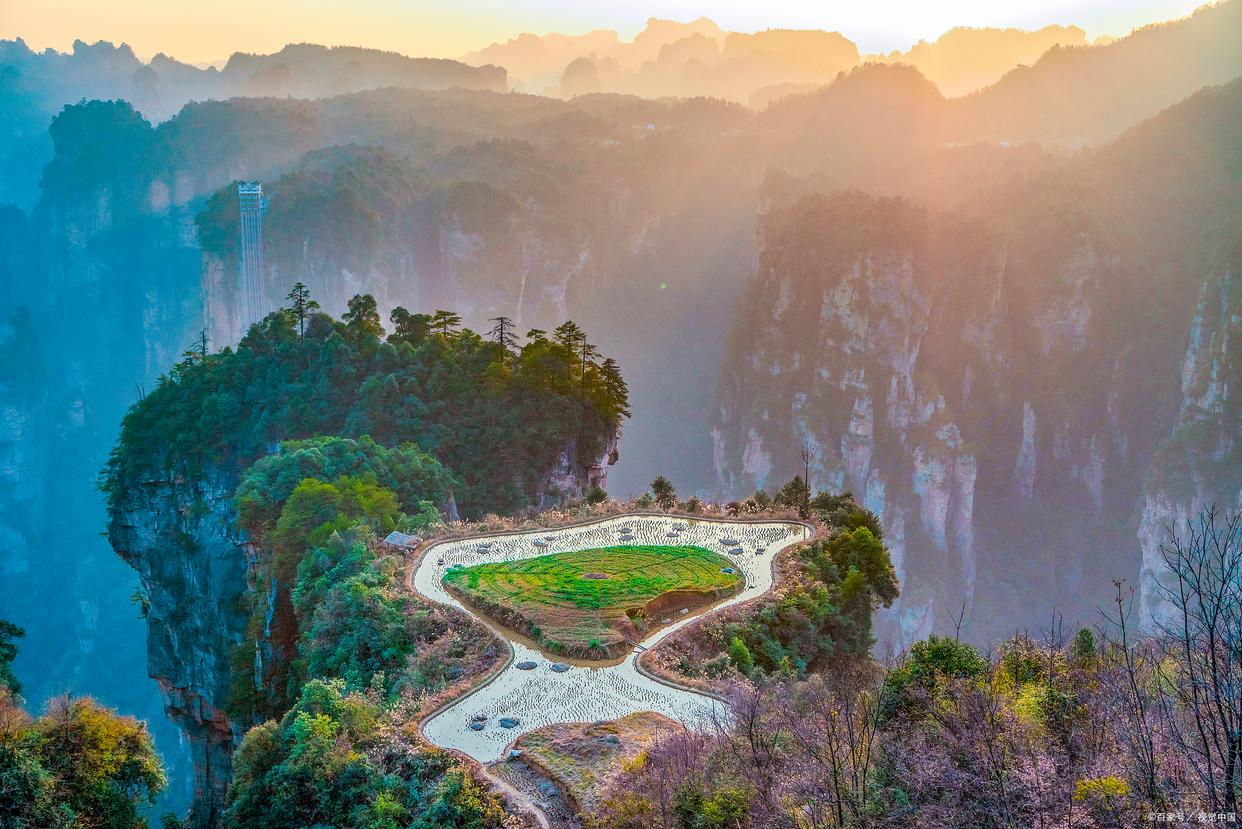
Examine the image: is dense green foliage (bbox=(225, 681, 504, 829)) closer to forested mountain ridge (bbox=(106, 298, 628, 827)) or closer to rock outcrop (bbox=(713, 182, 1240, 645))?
forested mountain ridge (bbox=(106, 298, 628, 827))

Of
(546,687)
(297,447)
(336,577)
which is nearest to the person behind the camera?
(546,687)

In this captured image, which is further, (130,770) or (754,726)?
(130,770)

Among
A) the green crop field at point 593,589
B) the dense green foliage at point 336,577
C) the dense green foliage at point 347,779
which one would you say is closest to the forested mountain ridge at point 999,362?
the dense green foliage at point 336,577

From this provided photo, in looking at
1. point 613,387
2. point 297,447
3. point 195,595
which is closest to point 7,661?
point 297,447

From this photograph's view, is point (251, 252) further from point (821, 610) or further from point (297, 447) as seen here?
point (821, 610)

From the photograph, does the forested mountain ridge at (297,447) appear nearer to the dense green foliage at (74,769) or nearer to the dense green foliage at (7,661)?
the dense green foliage at (7,661)

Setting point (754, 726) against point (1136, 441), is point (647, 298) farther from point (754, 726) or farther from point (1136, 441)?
point (754, 726)

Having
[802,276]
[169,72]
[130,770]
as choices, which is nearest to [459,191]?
[802,276]
